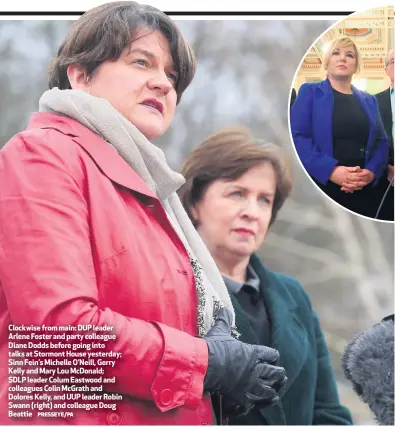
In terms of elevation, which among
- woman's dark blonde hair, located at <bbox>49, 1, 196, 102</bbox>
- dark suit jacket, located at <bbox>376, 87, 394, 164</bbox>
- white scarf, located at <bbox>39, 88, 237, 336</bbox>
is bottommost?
white scarf, located at <bbox>39, 88, 237, 336</bbox>

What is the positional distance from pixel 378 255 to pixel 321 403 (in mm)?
552

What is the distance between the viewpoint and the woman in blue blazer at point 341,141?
103 inches

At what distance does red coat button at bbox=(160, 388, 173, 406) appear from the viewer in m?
2.00

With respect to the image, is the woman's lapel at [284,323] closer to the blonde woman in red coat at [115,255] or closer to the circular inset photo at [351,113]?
the blonde woman in red coat at [115,255]

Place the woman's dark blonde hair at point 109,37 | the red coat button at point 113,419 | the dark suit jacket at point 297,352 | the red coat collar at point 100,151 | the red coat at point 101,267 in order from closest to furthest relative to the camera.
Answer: the red coat at point 101,267
the red coat button at point 113,419
the red coat collar at point 100,151
the woman's dark blonde hair at point 109,37
the dark suit jacket at point 297,352

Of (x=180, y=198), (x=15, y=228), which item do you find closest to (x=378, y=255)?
(x=180, y=198)

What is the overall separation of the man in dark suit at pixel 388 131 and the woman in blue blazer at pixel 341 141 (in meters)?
0.02

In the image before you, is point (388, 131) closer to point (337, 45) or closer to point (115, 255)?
point (337, 45)

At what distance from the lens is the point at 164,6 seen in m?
2.55

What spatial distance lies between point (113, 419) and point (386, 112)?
1426 millimetres

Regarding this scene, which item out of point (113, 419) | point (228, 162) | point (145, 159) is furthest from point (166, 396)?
point (228, 162)

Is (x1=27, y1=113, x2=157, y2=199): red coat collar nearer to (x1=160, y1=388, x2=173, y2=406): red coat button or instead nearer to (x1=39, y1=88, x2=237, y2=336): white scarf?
(x1=39, y1=88, x2=237, y2=336): white scarf

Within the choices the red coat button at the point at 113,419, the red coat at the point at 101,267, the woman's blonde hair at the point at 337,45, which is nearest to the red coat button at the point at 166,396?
the red coat at the point at 101,267

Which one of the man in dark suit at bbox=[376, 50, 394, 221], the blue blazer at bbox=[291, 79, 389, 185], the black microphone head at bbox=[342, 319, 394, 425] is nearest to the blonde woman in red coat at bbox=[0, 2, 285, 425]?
A: the black microphone head at bbox=[342, 319, 394, 425]
